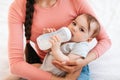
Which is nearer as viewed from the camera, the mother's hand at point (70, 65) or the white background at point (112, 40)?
the mother's hand at point (70, 65)

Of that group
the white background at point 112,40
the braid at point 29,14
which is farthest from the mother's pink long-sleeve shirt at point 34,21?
the white background at point 112,40

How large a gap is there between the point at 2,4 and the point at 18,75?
2.65ft

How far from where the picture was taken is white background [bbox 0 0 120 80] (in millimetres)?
1209

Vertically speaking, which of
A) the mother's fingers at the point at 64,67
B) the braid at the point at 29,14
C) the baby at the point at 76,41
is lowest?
the mother's fingers at the point at 64,67

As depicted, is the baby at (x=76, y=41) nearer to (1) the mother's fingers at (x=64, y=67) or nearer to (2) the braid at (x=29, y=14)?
(1) the mother's fingers at (x=64, y=67)

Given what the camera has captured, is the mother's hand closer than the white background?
Yes

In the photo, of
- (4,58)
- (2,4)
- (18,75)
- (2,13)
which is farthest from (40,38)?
(2,4)

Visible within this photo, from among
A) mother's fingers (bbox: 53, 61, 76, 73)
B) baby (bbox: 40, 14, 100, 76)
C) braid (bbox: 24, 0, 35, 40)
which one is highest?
braid (bbox: 24, 0, 35, 40)

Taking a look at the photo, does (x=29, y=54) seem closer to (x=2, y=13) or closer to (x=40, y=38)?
(x=40, y=38)

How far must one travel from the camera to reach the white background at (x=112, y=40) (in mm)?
1209

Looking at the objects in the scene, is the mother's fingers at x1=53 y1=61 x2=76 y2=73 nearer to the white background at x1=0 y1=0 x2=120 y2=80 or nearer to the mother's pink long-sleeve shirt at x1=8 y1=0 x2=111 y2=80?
the mother's pink long-sleeve shirt at x1=8 y1=0 x2=111 y2=80

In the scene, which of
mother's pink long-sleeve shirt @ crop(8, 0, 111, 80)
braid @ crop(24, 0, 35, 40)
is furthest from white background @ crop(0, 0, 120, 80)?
braid @ crop(24, 0, 35, 40)

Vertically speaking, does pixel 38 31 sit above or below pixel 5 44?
above

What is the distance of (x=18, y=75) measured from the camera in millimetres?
1091
